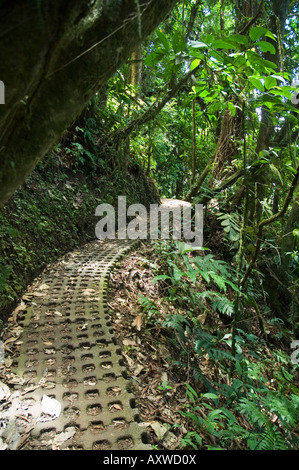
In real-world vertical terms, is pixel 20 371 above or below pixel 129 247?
below

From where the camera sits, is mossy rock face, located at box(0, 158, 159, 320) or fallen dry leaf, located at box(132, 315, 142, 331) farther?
mossy rock face, located at box(0, 158, 159, 320)

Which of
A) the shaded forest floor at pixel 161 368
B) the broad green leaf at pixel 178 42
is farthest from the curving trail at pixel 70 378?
the broad green leaf at pixel 178 42

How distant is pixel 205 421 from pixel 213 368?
1.04m

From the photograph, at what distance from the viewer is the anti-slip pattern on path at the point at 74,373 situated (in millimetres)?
1650

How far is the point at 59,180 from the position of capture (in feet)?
16.2

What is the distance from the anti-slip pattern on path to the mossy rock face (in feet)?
0.99

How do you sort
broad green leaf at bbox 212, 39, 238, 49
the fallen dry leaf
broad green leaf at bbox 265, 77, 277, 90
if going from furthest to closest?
the fallen dry leaf < broad green leaf at bbox 265, 77, 277, 90 < broad green leaf at bbox 212, 39, 238, 49

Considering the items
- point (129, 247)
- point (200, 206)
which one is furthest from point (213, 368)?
point (200, 206)

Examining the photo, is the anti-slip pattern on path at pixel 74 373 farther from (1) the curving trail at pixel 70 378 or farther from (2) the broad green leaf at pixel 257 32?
(2) the broad green leaf at pixel 257 32

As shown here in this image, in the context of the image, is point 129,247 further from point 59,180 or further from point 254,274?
point 254,274

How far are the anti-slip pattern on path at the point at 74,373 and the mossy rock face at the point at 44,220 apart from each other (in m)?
0.30

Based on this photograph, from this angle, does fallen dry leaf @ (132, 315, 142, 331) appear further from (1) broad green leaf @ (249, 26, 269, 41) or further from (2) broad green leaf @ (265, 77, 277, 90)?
(1) broad green leaf @ (249, 26, 269, 41)

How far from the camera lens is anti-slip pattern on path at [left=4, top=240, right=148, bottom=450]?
1650 millimetres

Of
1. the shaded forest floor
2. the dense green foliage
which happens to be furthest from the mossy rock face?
the shaded forest floor
